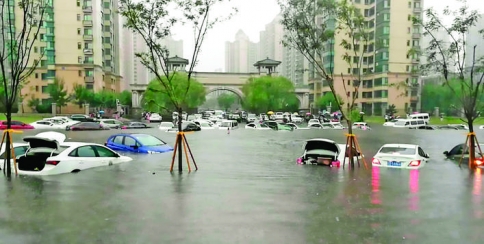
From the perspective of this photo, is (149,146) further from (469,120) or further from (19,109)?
(19,109)

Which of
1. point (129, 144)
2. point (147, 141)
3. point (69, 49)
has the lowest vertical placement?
point (129, 144)

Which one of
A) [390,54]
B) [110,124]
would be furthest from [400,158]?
[390,54]

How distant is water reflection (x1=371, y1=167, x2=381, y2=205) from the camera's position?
11.1 meters

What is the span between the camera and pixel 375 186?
43.6 feet

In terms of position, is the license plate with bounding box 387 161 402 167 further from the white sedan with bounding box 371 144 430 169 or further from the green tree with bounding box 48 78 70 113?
the green tree with bounding box 48 78 70 113

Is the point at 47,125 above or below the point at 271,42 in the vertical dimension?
below

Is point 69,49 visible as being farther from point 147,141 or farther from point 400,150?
point 400,150

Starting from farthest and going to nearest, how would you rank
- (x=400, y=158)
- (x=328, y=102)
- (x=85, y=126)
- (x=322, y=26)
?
1. (x=328, y=102)
2. (x=85, y=126)
3. (x=322, y=26)
4. (x=400, y=158)

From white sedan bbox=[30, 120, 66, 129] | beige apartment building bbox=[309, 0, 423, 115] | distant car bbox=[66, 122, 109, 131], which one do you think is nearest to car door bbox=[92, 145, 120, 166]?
distant car bbox=[66, 122, 109, 131]

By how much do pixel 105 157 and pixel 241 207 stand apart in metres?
8.61

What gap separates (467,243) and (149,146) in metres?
17.7

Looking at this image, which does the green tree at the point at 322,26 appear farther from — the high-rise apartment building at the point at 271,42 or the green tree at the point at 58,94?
the high-rise apartment building at the point at 271,42

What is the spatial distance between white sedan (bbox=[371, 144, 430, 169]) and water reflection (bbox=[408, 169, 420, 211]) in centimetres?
47

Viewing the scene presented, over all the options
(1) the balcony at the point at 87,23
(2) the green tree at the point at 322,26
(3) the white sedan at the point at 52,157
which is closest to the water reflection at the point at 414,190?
(2) the green tree at the point at 322,26
